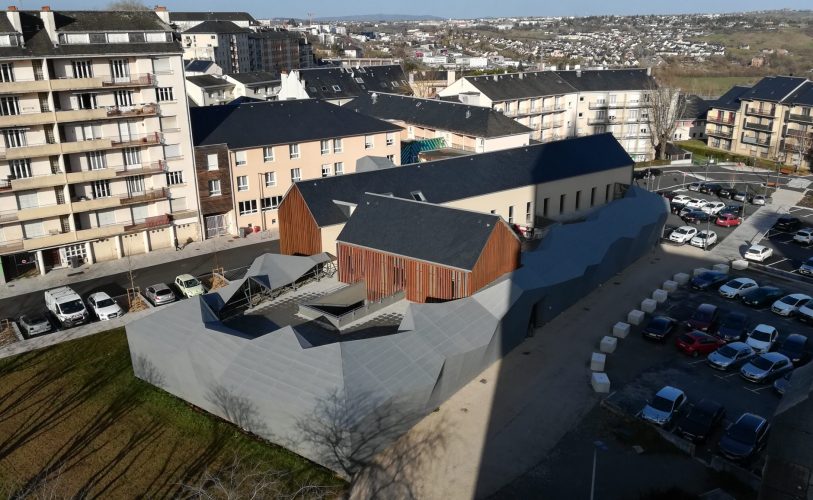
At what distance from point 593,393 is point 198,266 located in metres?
29.4

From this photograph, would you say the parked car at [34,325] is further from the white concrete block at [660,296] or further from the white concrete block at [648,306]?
the white concrete block at [660,296]

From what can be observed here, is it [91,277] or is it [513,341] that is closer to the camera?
[513,341]

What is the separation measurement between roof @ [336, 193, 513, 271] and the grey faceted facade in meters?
2.60

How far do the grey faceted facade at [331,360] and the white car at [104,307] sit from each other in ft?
25.4

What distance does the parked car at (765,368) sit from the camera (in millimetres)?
30859

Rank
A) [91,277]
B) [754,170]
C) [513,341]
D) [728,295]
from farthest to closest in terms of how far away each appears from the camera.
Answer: [754,170], [91,277], [728,295], [513,341]

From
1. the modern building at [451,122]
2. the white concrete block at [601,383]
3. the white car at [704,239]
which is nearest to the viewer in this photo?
the white concrete block at [601,383]

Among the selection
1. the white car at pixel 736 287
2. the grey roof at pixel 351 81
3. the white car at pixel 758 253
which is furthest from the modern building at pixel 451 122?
the white car at pixel 736 287

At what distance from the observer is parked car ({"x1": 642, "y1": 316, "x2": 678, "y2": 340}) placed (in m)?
34.6

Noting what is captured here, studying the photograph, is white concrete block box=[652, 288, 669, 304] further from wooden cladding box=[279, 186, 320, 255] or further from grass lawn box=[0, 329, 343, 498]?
grass lawn box=[0, 329, 343, 498]

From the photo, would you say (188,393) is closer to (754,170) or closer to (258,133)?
(258,133)

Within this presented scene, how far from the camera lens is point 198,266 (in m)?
46.6

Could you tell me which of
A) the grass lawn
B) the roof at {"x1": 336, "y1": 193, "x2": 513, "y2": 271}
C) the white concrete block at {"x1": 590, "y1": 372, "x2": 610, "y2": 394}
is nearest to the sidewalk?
the grass lawn

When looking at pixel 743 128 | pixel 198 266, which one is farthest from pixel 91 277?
pixel 743 128
